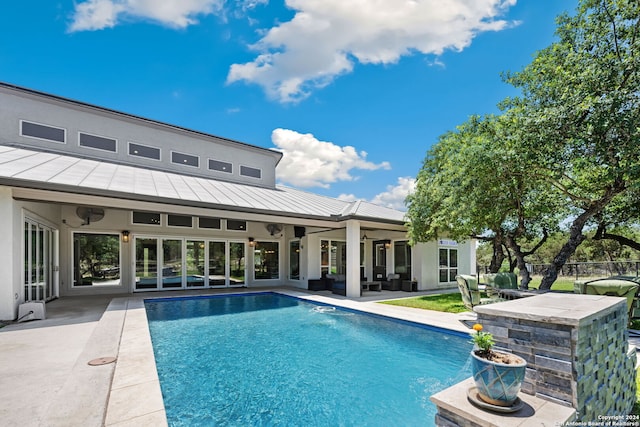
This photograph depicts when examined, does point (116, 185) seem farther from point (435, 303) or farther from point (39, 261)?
point (435, 303)

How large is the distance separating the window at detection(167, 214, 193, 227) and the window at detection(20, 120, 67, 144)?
15.5ft

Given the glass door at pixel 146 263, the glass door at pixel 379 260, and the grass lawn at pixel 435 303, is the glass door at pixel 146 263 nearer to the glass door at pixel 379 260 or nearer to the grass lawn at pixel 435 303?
the grass lawn at pixel 435 303

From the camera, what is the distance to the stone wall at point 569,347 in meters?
2.46

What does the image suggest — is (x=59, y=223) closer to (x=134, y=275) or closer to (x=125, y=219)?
(x=125, y=219)

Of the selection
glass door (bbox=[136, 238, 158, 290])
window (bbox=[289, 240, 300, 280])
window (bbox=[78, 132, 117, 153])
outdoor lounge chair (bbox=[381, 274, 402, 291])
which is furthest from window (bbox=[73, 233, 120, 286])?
outdoor lounge chair (bbox=[381, 274, 402, 291])

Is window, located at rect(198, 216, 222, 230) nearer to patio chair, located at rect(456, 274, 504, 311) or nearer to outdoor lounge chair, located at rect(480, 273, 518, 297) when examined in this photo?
patio chair, located at rect(456, 274, 504, 311)

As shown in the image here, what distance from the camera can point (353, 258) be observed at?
11641 mm

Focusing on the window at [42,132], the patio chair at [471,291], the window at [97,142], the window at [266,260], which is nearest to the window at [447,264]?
the patio chair at [471,291]

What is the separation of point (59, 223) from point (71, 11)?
703cm

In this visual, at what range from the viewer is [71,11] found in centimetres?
945

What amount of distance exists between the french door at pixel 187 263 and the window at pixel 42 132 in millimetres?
4683

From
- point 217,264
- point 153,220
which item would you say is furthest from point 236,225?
point 153,220

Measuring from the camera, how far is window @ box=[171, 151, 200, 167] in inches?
575

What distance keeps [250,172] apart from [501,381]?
51.3 feet
